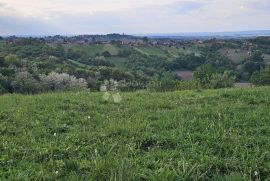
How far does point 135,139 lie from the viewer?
7207 millimetres

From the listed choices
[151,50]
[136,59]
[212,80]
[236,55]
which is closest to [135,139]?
[212,80]

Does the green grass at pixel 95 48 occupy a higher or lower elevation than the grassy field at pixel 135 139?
lower

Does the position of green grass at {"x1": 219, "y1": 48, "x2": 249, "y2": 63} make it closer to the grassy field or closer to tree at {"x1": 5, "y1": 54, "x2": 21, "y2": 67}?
tree at {"x1": 5, "y1": 54, "x2": 21, "y2": 67}

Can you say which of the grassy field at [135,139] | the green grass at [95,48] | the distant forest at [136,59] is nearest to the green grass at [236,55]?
the distant forest at [136,59]

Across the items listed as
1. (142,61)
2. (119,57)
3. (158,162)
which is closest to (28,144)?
(158,162)

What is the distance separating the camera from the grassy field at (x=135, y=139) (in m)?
5.35

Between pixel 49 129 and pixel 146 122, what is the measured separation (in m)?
2.09

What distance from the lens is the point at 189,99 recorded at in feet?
40.0

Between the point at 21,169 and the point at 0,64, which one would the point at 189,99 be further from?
the point at 0,64

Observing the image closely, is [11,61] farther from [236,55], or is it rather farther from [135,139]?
[135,139]

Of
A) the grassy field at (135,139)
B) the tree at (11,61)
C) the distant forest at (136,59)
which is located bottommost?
the distant forest at (136,59)

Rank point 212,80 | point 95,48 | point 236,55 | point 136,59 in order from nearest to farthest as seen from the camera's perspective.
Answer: point 212,80 → point 236,55 → point 136,59 → point 95,48

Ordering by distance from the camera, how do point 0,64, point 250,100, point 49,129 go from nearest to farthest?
point 49,129 < point 250,100 < point 0,64

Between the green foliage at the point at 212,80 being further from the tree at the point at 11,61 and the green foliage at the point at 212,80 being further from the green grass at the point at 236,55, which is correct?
the green grass at the point at 236,55
